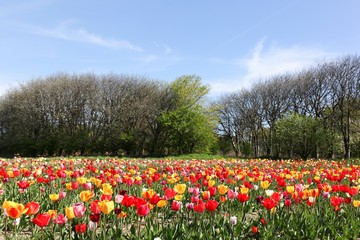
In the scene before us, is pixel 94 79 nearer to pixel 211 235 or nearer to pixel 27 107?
pixel 27 107

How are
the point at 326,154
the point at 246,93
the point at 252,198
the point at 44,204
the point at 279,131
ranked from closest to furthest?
the point at 44,204 < the point at 252,198 < the point at 279,131 < the point at 326,154 < the point at 246,93

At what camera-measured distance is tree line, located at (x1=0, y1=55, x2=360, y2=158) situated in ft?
104

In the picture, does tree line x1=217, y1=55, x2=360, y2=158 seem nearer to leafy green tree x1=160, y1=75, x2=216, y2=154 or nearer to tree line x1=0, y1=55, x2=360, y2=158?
tree line x1=0, y1=55, x2=360, y2=158

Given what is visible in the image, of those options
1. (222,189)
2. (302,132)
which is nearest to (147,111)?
(302,132)

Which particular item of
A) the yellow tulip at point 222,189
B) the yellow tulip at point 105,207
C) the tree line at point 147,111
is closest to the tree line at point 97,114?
the tree line at point 147,111

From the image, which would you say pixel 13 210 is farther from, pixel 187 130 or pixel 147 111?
pixel 147 111

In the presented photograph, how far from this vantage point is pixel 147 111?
3522cm

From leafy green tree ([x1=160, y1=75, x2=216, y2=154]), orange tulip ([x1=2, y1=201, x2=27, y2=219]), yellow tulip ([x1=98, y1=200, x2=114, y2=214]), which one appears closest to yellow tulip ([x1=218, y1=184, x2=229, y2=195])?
yellow tulip ([x1=98, y1=200, x2=114, y2=214])

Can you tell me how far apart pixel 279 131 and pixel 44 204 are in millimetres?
25919

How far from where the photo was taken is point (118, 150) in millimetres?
34438

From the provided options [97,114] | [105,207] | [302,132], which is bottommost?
[105,207]

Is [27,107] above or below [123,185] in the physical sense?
above

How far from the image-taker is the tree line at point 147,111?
3161 centimetres

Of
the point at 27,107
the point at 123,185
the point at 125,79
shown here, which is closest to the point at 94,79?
the point at 125,79
